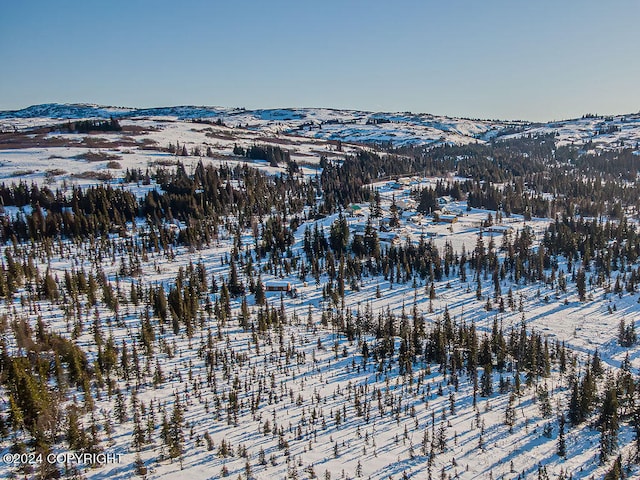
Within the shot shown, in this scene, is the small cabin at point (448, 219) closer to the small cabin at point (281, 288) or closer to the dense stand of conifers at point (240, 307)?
Answer: the dense stand of conifers at point (240, 307)

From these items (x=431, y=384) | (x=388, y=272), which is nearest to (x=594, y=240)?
(x=388, y=272)

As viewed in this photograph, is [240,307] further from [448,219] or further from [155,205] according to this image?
Answer: [448,219]

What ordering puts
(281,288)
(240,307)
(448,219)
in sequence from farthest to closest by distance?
(448,219), (281,288), (240,307)

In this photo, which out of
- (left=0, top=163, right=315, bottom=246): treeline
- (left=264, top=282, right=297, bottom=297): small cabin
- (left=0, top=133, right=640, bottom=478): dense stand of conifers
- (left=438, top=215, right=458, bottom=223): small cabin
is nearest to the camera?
(left=0, top=133, right=640, bottom=478): dense stand of conifers

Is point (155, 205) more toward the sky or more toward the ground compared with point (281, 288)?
more toward the sky

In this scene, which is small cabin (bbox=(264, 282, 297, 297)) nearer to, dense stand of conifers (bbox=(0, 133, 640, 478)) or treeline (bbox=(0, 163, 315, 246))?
dense stand of conifers (bbox=(0, 133, 640, 478))

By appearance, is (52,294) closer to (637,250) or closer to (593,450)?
(593,450)

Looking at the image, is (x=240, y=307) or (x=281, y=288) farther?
(x=281, y=288)

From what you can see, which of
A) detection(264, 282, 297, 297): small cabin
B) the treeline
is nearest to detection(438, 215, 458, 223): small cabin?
the treeline

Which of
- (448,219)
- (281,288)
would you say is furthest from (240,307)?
(448,219)
